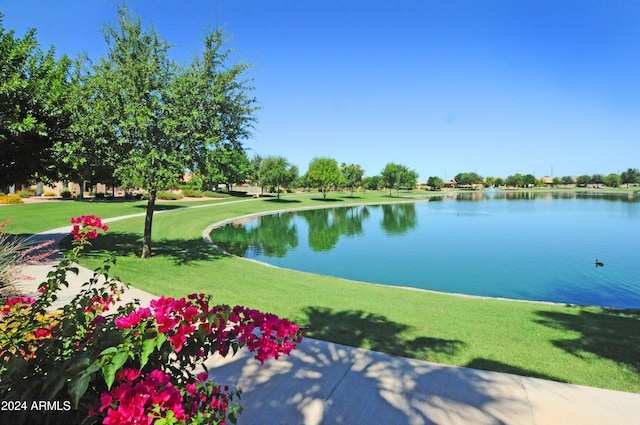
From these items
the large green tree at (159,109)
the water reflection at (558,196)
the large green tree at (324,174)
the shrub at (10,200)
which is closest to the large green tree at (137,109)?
the large green tree at (159,109)

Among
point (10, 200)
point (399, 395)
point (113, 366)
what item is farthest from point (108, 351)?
point (10, 200)

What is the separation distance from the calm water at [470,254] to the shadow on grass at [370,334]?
6.97 metres

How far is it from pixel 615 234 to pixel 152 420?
34764mm

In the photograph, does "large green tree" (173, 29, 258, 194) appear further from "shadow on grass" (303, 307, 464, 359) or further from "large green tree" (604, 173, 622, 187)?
"large green tree" (604, 173, 622, 187)

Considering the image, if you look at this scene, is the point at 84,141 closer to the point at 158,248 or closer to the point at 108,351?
the point at 158,248

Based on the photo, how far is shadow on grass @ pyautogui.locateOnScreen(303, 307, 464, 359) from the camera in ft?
18.7

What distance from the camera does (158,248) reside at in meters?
15.7

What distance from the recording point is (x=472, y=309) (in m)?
8.59

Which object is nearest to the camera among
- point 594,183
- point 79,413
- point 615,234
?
point 79,413

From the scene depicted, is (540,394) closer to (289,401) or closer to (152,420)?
(289,401)

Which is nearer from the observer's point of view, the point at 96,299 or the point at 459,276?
the point at 96,299

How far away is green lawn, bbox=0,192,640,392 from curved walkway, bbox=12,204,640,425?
53 cm

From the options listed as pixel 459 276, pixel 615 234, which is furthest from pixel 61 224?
pixel 615 234

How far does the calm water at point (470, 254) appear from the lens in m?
14.0
